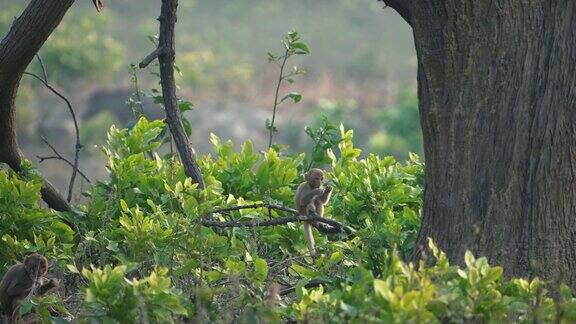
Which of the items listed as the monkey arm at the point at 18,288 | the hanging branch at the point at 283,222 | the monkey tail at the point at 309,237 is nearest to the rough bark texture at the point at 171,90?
the hanging branch at the point at 283,222

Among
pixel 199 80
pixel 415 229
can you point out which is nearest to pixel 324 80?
pixel 199 80

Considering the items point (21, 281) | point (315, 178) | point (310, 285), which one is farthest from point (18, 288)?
point (315, 178)

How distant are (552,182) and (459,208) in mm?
490

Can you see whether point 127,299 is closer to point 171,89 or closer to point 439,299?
point 439,299

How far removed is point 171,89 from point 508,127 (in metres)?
2.84

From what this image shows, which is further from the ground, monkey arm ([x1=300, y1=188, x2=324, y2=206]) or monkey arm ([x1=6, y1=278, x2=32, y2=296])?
monkey arm ([x1=300, y1=188, x2=324, y2=206])

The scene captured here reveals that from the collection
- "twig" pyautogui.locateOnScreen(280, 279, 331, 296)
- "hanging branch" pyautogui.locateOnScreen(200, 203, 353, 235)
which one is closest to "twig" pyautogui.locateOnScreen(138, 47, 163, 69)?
"hanging branch" pyautogui.locateOnScreen(200, 203, 353, 235)

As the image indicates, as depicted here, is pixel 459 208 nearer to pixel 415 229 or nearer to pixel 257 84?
pixel 415 229

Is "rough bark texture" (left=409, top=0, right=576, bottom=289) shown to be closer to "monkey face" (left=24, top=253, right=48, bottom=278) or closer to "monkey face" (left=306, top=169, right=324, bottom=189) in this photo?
"monkey face" (left=306, top=169, right=324, bottom=189)

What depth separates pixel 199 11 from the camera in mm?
41344

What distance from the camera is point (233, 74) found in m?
32.7

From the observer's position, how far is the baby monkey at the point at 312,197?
746 centimetres

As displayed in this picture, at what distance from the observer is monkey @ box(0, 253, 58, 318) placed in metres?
6.67

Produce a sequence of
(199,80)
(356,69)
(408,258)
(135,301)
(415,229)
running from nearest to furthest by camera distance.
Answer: (135,301) → (408,258) → (415,229) → (199,80) → (356,69)
